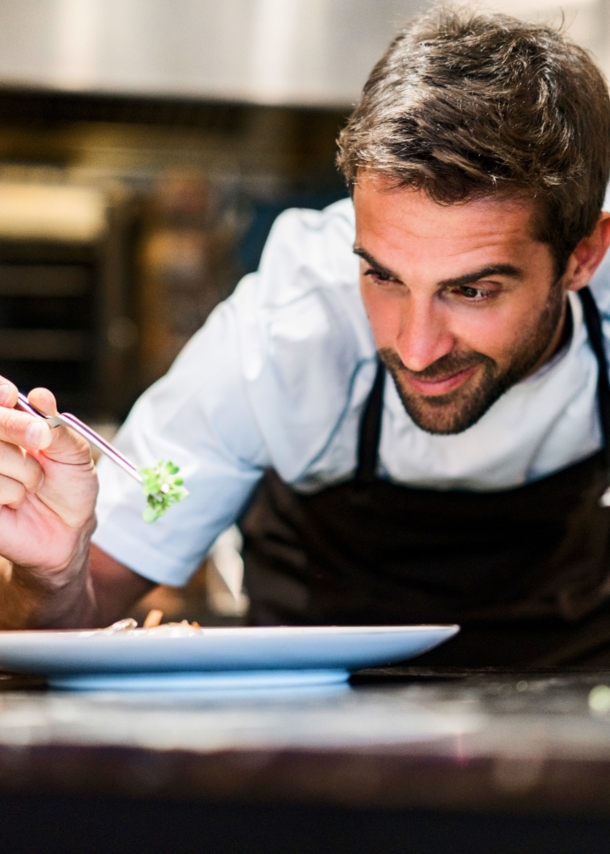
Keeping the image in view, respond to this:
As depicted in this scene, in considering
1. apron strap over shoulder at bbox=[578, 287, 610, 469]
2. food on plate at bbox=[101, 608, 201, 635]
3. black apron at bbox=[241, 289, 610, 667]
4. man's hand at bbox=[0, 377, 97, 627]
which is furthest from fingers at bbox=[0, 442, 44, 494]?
apron strap over shoulder at bbox=[578, 287, 610, 469]

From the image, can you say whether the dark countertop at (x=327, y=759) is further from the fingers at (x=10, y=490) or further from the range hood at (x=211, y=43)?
the range hood at (x=211, y=43)

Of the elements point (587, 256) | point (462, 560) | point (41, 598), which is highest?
point (587, 256)

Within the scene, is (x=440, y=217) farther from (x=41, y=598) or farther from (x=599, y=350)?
(x=41, y=598)

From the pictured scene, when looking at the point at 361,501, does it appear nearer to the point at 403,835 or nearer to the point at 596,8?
the point at 403,835

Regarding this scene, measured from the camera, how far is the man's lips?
1.01m

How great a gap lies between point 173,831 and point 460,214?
71 centimetres

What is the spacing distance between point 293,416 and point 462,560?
363 millimetres

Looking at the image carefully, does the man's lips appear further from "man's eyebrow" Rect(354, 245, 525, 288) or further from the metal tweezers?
the metal tweezers

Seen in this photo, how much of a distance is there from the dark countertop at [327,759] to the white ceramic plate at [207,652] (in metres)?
0.11

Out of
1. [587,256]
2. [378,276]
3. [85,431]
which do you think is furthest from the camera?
[587,256]

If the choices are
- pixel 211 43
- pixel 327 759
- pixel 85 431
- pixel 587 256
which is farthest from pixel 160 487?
pixel 211 43

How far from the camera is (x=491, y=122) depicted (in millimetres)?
910

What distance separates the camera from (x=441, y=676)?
676 millimetres

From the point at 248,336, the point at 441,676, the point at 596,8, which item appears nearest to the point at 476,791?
the point at 441,676
